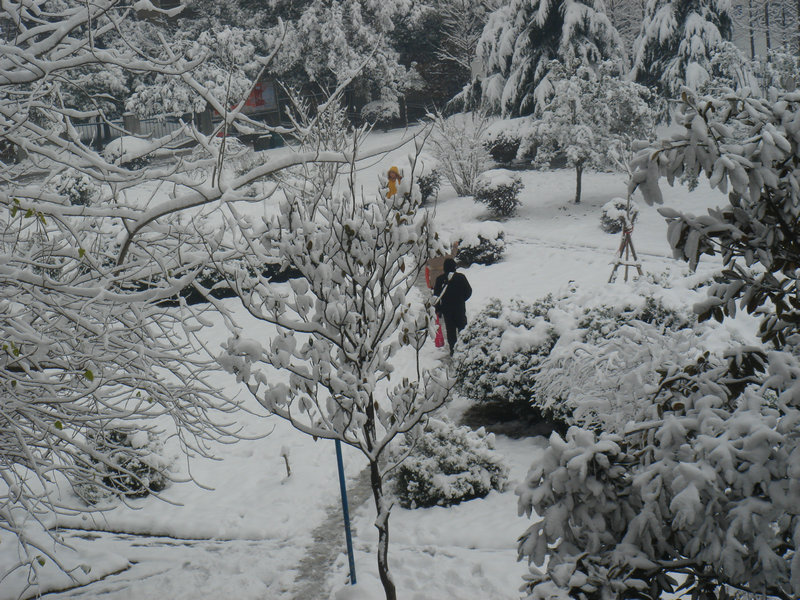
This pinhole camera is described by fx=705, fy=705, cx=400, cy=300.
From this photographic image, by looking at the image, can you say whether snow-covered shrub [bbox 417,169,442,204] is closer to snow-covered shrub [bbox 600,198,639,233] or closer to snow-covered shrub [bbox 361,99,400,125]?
snow-covered shrub [bbox 600,198,639,233]

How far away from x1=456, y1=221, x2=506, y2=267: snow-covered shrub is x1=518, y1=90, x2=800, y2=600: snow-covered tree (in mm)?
13439

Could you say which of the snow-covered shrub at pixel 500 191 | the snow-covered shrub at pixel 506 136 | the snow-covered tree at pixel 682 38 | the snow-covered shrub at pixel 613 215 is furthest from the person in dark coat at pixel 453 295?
the snow-covered tree at pixel 682 38

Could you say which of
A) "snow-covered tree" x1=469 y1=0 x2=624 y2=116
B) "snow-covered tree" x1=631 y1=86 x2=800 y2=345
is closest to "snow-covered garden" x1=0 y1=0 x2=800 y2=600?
"snow-covered tree" x1=631 y1=86 x2=800 y2=345

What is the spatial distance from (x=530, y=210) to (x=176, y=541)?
15932 millimetres

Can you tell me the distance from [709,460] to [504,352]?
19.8 ft

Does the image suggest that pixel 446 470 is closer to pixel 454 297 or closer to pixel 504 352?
pixel 504 352

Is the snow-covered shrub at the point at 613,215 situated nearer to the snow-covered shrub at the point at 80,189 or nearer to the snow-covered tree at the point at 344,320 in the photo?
the snow-covered shrub at the point at 80,189

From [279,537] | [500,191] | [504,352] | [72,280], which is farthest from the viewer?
[500,191]

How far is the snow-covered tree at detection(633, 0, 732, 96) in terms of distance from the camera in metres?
24.4

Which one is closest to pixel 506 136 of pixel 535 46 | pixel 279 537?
pixel 535 46

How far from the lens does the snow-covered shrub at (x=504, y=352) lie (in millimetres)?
8586

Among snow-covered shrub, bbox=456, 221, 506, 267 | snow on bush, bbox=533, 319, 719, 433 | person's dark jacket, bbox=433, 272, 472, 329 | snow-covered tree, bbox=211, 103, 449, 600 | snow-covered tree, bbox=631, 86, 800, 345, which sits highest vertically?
snow-covered tree, bbox=631, 86, 800, 345

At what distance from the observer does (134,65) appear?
14.9 ft

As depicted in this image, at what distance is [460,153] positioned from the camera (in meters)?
22.4
